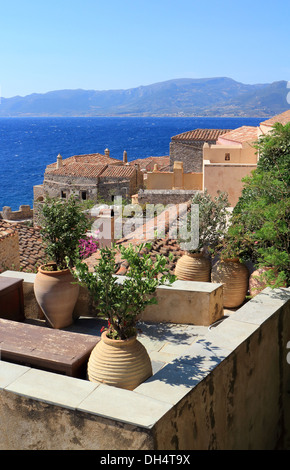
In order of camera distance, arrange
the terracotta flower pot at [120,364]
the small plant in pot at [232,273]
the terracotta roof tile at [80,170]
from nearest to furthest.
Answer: the terracotta flower pot at [120,364], the small plant in pot at [232,273], the terracotta roof tile at [80,170]

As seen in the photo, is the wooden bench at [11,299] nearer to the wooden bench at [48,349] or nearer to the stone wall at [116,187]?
the wooden bench at [48,349]

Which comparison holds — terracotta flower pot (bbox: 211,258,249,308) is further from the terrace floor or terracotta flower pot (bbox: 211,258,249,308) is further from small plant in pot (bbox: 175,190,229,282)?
the terrace floor

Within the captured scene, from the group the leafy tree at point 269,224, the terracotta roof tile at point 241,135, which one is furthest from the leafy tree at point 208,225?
the terracotta roof tile at point 241,135

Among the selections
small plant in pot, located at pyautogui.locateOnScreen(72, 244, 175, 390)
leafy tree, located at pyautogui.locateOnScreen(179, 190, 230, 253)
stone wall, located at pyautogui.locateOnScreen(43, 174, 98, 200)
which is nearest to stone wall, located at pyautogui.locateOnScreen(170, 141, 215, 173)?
stone wall, located at pyautogui.locateOnScreen(43, 174, 98, 200)

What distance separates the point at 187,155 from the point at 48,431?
41.8 m

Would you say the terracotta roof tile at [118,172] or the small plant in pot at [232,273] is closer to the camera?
the small plant in pot at [232,273]

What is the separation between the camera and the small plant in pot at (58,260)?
6.57 meters

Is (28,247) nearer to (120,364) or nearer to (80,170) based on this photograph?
(120,364)

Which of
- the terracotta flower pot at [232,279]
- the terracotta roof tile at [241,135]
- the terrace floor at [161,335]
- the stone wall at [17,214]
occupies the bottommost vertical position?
the stone wall at [17,214]

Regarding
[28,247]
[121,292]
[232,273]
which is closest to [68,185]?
[28,247]

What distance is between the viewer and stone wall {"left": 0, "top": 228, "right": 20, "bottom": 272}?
13.4m

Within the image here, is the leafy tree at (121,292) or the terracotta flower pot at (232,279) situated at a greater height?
the leafy tree at (121,292)

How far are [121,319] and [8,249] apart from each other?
32.2 ft

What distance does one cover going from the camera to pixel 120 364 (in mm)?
4391
